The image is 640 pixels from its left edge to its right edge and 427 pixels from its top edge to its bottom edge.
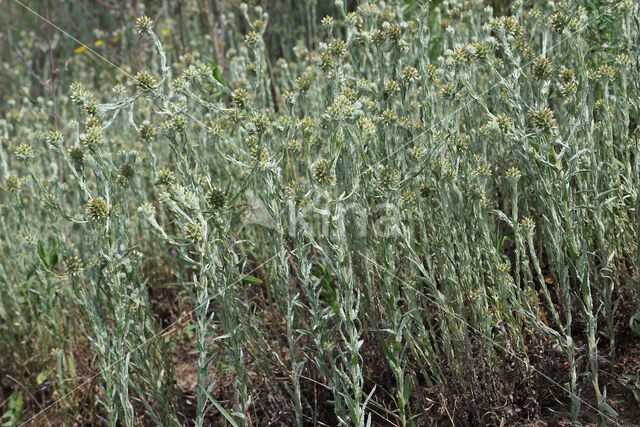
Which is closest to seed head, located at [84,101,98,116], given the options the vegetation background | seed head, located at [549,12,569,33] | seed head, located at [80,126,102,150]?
the vegetation background

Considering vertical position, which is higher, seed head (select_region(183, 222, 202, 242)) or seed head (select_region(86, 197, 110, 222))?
seed head (select_region(86, 197, 110, 222))

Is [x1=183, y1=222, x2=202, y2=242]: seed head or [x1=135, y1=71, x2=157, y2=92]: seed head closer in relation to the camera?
[x1=183, y1=222, x2=202, y2=242]: seed head

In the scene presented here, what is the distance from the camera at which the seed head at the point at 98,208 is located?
189cm

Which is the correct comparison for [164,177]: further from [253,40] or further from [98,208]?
[253,40]

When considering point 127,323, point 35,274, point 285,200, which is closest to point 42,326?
point 35,274

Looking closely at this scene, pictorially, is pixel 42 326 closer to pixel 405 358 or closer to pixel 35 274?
pixel 35 274

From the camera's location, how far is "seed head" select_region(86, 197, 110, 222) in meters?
1.89

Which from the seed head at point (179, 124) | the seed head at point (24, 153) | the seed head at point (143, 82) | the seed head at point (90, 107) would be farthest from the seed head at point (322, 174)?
the seed head at point (24, 153)

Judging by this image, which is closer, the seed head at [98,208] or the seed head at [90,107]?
the seed head at [98,208]

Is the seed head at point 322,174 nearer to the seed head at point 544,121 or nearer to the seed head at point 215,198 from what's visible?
the seed head at point 215,198

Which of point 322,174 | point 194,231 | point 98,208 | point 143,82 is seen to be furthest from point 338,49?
point 98,208

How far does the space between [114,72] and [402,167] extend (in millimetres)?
3940

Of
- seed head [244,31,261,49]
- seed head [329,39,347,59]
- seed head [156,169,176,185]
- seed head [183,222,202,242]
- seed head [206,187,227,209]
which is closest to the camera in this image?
seed head [183,222,202,242]

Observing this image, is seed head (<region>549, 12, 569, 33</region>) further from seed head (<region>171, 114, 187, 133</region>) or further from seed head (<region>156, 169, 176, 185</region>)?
seed head (<region>156, 169, 176, 185</region>)
